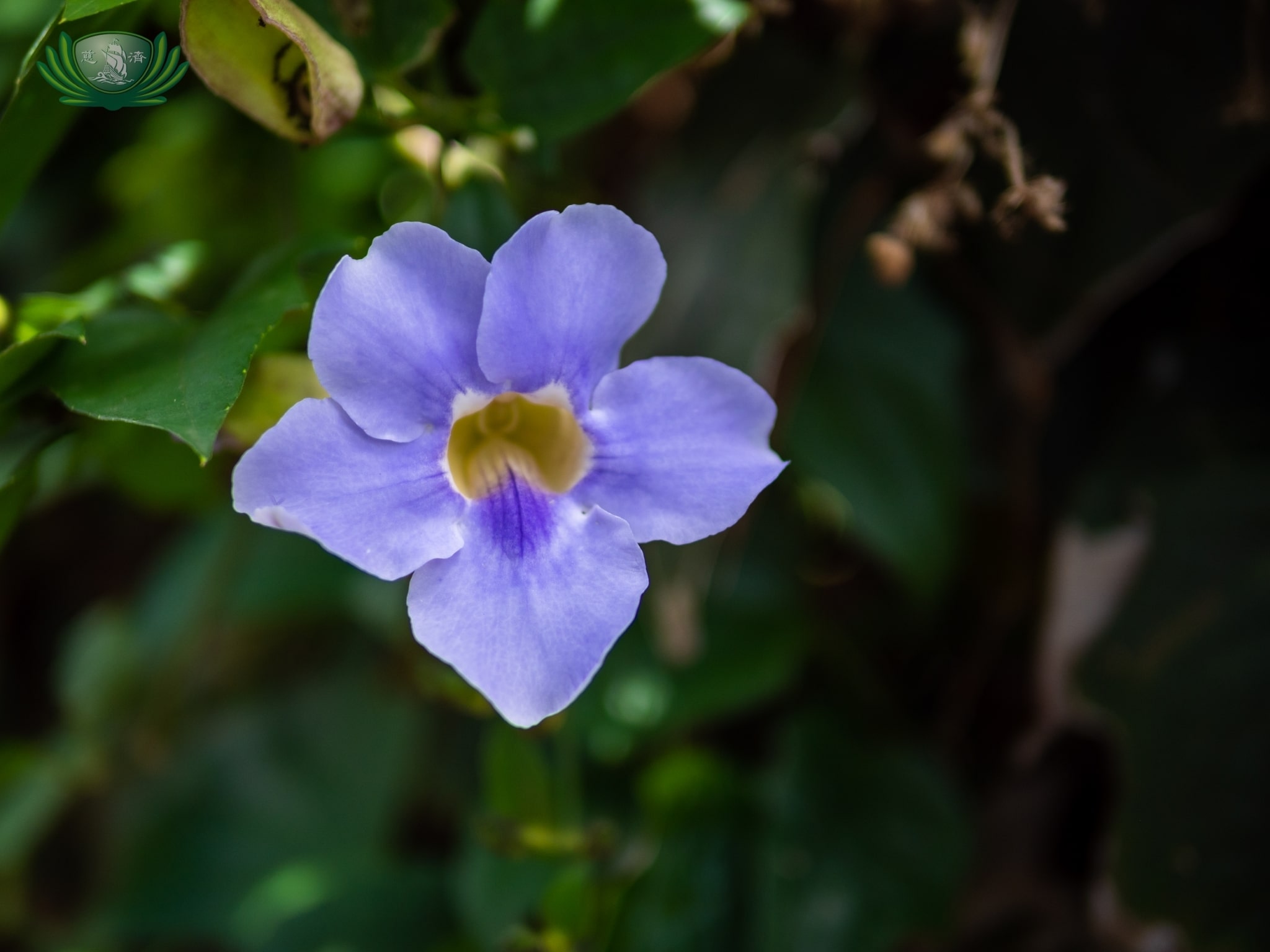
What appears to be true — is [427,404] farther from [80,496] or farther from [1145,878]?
[80,496]

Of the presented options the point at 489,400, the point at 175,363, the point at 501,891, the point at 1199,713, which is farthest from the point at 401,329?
the point at 1199,713

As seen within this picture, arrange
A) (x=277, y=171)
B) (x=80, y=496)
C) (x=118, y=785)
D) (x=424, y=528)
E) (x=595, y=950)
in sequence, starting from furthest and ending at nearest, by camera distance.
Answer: (x=80, y=496)
(x=118, y=785)
(x=277, y=171)
(x=595, y=950)
(x=424, y=528)

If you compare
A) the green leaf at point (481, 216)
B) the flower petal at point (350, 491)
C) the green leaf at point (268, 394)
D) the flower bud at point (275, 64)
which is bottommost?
the green leaf at point (268, 394)

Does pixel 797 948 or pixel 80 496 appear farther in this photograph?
pixel 80 496

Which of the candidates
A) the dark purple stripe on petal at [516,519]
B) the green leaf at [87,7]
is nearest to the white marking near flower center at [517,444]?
the dark purple stripe on petal at [516,519]

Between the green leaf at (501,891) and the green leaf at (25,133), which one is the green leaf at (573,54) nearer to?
the green leaf at (25,133)

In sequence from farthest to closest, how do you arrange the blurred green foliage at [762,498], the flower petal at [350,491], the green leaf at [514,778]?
the green leaf at [514,778] → the blurred green foliage at [762,498] → the flower petal at [350,491]

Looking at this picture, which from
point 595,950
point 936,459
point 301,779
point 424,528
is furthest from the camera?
point 301,779

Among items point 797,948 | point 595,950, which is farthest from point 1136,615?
point 595,950
